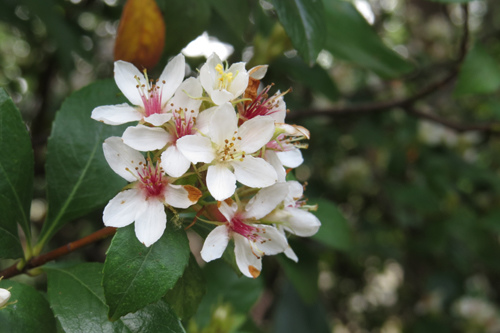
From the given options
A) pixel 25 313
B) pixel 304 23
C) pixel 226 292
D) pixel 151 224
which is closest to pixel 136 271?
pixel 151 224

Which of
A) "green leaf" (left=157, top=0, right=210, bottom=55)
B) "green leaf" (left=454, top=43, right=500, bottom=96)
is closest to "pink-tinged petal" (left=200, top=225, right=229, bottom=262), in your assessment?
"green leaf" (left=157, top=0, right=210, bottom=55)

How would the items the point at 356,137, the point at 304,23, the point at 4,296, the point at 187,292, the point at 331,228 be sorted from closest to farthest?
1. the point at 4,296
2. the point at 187,292
3. the point at 304,23
4. the point at 331,228
5. the point at 356,137

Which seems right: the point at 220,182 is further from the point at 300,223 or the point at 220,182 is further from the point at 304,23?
the point at 304,23

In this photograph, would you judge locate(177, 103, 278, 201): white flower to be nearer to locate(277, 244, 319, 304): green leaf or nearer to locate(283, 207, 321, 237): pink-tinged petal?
locate(283, 207, 321, 237): pink-tinged petal

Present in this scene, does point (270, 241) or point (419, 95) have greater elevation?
point (270, 241)

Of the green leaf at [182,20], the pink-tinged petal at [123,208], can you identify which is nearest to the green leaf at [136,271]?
the pink-tinged petal at [123,208]

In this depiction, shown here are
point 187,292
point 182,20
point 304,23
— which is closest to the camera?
point 187,292

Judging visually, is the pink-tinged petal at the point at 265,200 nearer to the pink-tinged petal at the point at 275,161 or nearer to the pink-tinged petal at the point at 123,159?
the pink-tinged petal at the point at 275,161
